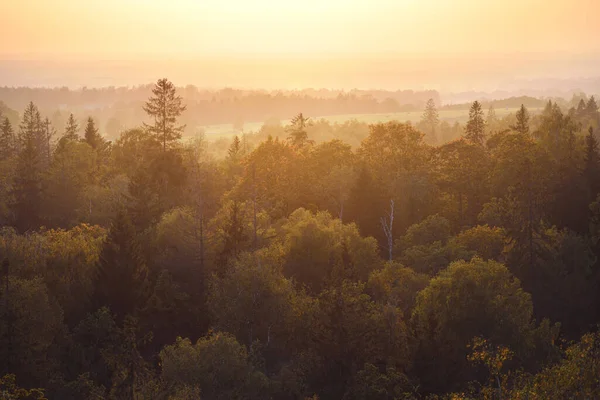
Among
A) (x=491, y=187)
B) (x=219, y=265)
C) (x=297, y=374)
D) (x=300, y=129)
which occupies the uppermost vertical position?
(x=300, y=129)

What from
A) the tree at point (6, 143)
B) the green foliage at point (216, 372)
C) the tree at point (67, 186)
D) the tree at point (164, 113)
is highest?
the tree at point (164, 113)

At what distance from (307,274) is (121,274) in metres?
15.3

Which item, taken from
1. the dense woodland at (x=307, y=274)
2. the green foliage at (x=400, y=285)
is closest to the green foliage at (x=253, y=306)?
the dense woodland at (x=307, y=274)

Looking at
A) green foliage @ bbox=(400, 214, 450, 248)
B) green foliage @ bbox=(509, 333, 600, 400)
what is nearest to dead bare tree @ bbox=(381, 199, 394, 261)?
green foliage @ bbox=(400, 214, 450, 248)

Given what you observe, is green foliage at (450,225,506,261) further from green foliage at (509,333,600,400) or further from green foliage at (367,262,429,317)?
green foliage at (509,333,600,400)

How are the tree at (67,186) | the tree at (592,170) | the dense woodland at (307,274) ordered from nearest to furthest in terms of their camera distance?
the dense woodland at (307,274) → the tree at (592,170) → the tree at (67,186)

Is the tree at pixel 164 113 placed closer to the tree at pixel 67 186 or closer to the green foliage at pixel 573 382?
the tree at pixel 67 186

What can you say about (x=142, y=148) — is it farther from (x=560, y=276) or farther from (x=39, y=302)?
(x=560, y=276)

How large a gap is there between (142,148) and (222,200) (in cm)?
1627

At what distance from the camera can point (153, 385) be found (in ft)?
102

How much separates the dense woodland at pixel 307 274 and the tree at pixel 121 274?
135 millimetres

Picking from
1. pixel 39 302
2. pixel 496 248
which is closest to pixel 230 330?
pixel 39 302

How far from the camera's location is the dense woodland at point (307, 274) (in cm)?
3594

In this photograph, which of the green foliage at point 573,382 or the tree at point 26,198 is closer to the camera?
the green foliage at point 573,382
